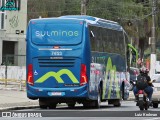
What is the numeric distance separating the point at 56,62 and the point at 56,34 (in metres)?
1.17

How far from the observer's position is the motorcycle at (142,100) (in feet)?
88.9

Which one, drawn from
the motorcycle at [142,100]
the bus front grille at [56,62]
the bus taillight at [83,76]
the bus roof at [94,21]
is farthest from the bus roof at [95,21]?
the motorcycle at [142,100]

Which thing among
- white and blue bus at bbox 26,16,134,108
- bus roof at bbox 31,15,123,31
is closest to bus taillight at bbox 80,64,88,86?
white and blue bus at bbox 26,16,134,108

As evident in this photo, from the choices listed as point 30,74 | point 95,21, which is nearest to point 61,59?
point 30,74

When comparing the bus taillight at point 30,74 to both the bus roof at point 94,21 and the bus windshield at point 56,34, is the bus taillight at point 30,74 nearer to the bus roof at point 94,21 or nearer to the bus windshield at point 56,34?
the bus windshield at point 56,34

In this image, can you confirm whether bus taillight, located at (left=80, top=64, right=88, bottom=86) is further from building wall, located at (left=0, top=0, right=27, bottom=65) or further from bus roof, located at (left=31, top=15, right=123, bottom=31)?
building wall, located at (left=0, top=0, right=27, bottom=65)

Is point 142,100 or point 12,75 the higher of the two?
point 142,100

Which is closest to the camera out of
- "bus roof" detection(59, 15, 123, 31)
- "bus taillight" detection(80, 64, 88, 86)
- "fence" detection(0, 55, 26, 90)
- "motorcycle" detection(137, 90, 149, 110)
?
"motorcycle" detection(137, 90, 149, 110)

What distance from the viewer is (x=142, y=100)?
2717cm

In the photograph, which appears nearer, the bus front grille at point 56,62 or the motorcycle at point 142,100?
the motorcycle at point 142,100

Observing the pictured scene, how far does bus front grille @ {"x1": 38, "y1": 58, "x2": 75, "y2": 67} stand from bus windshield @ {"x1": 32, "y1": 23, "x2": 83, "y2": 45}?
67 cm

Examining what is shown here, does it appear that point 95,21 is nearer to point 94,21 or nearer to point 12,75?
point 94,21

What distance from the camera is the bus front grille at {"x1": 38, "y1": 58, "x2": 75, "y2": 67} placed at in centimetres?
2778

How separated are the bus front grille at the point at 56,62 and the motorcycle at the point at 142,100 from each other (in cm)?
305
